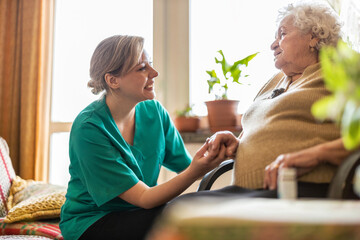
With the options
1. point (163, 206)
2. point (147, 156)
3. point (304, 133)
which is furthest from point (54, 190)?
point (304, 133)

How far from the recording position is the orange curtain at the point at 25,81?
290 cm

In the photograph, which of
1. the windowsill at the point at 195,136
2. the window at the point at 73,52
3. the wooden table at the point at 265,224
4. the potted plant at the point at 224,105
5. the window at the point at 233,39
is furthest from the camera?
the window at the point at 73,52

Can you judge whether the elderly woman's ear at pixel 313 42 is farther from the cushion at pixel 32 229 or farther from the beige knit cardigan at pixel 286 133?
the cushion at pixel 32 229

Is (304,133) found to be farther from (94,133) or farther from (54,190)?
(54,190)

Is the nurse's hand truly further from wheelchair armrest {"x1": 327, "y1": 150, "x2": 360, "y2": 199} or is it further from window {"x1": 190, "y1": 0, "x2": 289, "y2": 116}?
window {"x1": 190, "y1": 0, "x2": 289, "y2": 116}

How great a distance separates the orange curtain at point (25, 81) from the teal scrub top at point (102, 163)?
4.58ft

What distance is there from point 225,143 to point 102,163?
473 millimetres

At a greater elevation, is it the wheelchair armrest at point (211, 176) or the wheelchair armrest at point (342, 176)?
the wheelchair armrest at point (342, 176)

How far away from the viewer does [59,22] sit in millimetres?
3131

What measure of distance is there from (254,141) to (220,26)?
5.49 feet

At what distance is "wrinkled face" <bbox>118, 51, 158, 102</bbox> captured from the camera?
1714 millimetres

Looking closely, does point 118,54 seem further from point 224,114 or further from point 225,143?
point 224,114

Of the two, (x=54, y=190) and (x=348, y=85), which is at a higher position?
(x=348, y=85)

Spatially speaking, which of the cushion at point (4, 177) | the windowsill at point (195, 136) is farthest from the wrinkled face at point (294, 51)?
the cushion at point (4, 177)
